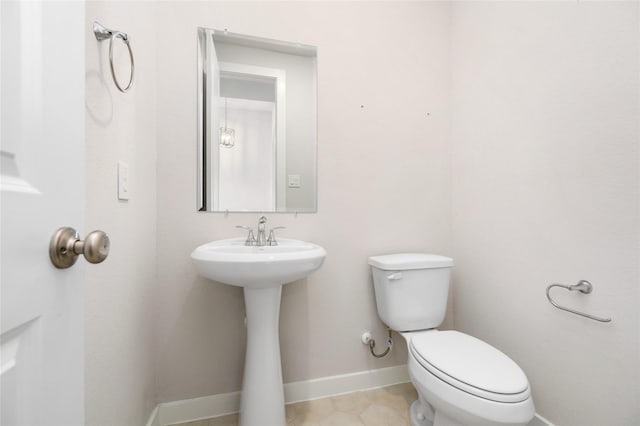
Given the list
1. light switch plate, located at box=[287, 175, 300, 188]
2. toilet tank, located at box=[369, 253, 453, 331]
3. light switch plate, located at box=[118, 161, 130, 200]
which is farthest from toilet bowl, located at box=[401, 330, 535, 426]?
light switch plate, located at box=[118, 161, 130, 200]

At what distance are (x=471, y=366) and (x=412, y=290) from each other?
0.44m

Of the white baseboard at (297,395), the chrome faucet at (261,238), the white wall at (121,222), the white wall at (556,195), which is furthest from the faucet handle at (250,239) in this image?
the white wall at (556,195)

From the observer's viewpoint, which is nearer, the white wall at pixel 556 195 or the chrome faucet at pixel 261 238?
the white wall at pixel 556 195

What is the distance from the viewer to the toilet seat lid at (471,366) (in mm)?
852

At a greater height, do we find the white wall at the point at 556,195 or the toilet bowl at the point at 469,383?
the white wall at the point at 556,195

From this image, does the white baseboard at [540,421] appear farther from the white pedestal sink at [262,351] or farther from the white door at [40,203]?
the white door at [40,203]

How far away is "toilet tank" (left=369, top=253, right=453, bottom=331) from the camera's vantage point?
4.44 feet

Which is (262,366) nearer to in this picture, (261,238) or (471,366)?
(261,238)

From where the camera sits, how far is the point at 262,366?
45.2 inches

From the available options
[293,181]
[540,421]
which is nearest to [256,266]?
[293,181]

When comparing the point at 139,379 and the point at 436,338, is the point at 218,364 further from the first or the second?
the point at 436,338

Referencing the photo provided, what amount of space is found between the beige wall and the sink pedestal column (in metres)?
0.22

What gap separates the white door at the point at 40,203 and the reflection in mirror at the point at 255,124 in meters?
0.90

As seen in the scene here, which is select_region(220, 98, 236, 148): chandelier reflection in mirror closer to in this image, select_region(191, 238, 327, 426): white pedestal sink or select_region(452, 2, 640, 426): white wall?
select_region(191, 238, 327, 426): white pedestal sink
